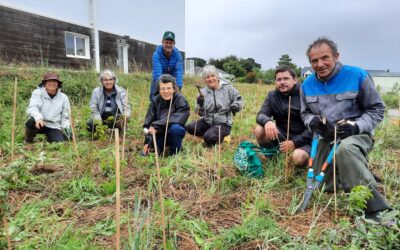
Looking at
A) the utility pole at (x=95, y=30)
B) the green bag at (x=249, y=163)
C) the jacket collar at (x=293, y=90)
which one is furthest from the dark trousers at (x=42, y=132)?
the utility pole at (x=95, y=30)

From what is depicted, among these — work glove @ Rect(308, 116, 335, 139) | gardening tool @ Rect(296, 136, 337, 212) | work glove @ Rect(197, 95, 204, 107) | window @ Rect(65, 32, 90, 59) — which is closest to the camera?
gardening tool @ Rect(296, 136, 337, 212)

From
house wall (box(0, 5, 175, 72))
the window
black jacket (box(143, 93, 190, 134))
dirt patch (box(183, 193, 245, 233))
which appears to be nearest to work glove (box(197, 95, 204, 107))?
black jacket (box(143, 93, 190, 134))

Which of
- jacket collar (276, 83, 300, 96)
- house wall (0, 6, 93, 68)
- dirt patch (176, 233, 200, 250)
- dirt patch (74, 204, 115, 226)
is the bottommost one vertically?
Result: dirt patch (176, 233, 200, 250)

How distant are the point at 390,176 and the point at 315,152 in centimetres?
90

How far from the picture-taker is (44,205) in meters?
2.35

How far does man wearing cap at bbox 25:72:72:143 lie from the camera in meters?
4.13

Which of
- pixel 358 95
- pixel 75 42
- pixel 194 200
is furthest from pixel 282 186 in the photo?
pixel 75 42

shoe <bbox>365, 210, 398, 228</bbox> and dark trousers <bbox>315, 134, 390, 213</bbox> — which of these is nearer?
shoe <bbox>365, 210, 398, 228</bbox>

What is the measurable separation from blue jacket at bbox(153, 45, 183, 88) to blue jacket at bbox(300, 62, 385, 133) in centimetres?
278

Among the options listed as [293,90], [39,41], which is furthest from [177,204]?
[39,41]

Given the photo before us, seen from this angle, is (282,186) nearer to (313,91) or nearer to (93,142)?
(313,91)

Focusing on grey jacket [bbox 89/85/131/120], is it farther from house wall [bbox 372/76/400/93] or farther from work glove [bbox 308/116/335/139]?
house wall [bbox 372/76/400/93]

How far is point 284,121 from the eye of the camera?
327 cm

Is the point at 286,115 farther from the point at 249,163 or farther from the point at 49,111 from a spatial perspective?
the point at 49,111
